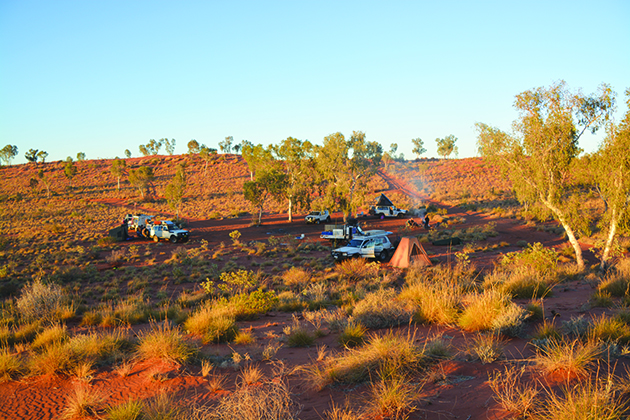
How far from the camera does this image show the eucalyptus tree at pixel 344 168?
37.3 metres

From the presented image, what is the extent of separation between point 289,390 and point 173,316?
6524 mm

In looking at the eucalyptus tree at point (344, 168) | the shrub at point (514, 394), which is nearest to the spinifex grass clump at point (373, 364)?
the shrub at point (514, 394)

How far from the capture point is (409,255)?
18688mm

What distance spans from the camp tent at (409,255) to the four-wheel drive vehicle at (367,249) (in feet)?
6.17

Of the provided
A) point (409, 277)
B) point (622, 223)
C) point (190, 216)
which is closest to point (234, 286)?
point (409, 277)

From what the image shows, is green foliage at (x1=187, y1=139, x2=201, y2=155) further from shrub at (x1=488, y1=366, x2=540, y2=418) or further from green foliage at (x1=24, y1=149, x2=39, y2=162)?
shrub at (x1=488, y1=366, x2=540, y2=418)

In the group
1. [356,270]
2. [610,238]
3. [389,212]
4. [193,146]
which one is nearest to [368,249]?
[356,270]

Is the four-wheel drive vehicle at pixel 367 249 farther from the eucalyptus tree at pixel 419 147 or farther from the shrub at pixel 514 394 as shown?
the eucalyptus tree at pixel 419 147

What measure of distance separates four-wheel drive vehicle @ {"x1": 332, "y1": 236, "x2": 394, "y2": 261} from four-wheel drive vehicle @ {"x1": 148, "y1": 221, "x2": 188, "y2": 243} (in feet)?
56.0

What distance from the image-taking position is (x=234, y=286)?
51.6 ft

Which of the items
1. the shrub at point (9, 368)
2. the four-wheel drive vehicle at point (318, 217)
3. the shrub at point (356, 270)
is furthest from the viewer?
the four-wheel drive vehicle at point (318, 217)

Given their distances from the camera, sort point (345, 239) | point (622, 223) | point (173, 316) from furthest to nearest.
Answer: point (345, 239) → point (622, 223) → point (173, 316)

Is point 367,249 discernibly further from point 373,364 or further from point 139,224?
point 139,224

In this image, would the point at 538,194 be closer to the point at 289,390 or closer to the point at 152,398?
the point at 289,390
